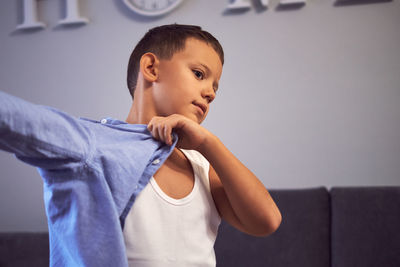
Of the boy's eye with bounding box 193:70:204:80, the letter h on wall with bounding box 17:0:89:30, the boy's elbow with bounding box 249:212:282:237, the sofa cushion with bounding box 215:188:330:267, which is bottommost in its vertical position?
the sofa cushion with bounding box 215:188:330:267

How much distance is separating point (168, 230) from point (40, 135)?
0.27 m

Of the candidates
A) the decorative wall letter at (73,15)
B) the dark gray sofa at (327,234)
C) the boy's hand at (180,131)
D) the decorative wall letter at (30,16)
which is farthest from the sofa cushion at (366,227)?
the decorative wall letter at (30,16)

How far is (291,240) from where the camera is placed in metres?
1.32

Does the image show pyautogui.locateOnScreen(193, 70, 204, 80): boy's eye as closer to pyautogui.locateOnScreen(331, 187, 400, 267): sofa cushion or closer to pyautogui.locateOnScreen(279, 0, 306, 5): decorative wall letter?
pyautogui.locateOnScreen(331, 187, 400, 267): sofa cushion

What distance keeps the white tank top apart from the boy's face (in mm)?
127

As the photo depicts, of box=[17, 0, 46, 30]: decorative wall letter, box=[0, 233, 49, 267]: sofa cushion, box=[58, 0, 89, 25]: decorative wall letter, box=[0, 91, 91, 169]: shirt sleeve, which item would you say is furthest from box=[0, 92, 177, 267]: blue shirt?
box=[17, 0, 46, 30]: decorative wall letter

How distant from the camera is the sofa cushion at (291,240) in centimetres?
131

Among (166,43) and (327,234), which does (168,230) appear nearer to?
(166,43)

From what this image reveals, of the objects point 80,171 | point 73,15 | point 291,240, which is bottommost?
Result: point 291,240

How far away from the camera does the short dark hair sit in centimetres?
65

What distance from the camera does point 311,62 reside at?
1567mm

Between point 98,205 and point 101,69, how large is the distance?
4.61 feet

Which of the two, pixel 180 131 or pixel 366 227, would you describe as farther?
pixel 366 227

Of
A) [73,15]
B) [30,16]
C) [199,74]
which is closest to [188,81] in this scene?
[199,74]
